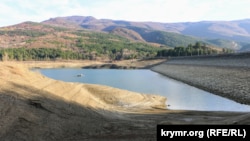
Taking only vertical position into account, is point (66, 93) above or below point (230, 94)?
above

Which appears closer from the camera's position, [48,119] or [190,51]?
[48,119]

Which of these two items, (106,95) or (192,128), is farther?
(106,95)

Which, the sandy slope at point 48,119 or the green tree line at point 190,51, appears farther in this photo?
the green tree line at point 190,51

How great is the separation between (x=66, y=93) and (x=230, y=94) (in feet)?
69.6

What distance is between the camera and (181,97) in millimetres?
41938

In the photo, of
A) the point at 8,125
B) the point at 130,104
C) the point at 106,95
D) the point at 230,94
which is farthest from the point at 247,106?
the point at 8,125

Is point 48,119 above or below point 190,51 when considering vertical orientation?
above

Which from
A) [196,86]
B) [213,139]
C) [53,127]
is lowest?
[196,86]

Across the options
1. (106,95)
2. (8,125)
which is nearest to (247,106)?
(106,95)

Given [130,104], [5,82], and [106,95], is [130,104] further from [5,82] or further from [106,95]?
[5,82]

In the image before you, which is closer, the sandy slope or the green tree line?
the sandy slope

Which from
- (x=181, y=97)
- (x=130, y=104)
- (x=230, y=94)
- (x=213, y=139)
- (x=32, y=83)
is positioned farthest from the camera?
(x=181, y=97)

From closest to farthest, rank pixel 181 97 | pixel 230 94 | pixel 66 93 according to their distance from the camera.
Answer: pixel 66 93
pixel 230 94
pixel 181 97

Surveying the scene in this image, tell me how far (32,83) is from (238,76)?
98.4ft
